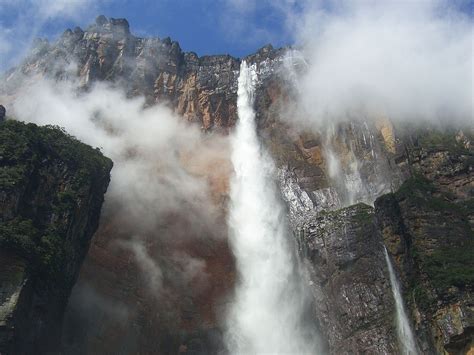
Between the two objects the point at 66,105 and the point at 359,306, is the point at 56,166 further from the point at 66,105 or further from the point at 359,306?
the point at 66,105

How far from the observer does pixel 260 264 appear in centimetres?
3862

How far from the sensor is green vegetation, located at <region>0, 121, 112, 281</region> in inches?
968

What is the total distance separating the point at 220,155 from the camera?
161 feet

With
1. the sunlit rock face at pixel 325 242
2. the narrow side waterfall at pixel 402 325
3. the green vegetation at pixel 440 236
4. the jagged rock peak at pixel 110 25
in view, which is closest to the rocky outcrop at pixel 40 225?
the sunlit rock face at pixel 325 242

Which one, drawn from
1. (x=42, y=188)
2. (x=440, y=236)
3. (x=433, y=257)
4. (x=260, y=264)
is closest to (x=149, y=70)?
(x=260, y=264)

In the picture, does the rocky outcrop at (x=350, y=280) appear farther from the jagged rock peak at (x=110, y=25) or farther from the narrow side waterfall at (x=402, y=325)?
the jagged rock peak at (x=110, y=25)

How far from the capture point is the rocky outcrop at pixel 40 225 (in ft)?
76.0

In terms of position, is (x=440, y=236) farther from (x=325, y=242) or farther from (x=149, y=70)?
(x=149, y=70)

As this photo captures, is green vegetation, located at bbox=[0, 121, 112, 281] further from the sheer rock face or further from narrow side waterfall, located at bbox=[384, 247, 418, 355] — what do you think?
the sheer rock face

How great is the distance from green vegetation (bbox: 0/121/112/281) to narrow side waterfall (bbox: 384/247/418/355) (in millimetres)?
17706

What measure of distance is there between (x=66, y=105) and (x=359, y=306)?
35125 mm

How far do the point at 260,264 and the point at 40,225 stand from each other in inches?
682

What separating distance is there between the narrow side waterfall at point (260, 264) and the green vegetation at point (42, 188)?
12990mm

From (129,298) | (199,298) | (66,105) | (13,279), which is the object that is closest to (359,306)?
(199,298)
